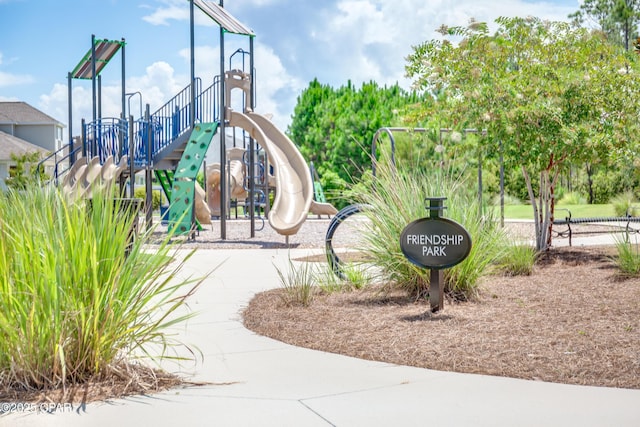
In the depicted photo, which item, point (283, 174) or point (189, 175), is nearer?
point (283, 174)

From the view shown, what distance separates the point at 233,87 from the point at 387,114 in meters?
23.1

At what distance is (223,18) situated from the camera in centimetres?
1568

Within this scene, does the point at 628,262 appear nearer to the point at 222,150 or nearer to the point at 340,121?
the point at 222,150

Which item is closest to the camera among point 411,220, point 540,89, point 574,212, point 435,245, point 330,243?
point 435,245

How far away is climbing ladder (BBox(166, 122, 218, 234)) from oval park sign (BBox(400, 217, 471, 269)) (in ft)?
29.9

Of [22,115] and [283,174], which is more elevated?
[22,115]

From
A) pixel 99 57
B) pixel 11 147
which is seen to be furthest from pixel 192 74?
pixel 11 147

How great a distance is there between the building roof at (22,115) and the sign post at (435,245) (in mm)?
45265

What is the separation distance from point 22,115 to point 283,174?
38.1m

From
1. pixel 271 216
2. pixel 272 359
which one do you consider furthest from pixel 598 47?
pixel 272 359

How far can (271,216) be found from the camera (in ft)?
45.9

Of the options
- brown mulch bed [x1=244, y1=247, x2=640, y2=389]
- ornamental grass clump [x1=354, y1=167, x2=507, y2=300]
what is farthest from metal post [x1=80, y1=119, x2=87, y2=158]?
ornamental grass clump [x1=354, y1=167, x2=507, y2=300]

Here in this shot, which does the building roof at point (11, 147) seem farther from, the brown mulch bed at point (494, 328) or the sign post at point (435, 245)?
the sign post at point (435, 245)

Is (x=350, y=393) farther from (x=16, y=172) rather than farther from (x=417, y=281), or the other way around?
(x=16, y=172)
